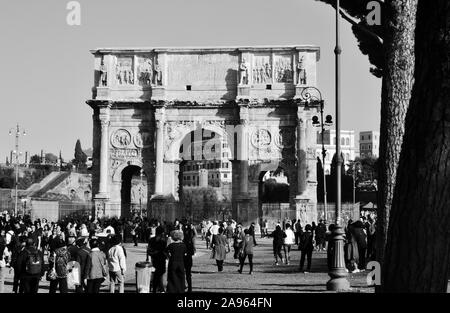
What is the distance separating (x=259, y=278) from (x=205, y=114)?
27.5 meters

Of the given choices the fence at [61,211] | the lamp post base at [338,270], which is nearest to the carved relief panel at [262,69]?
the fence at [61,211]

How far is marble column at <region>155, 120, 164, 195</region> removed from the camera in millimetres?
45656

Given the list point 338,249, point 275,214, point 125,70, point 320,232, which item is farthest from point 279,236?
point 125,70

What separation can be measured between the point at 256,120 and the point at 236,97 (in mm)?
1945

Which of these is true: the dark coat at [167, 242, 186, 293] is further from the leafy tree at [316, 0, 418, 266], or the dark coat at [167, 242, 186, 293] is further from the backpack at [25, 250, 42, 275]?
the leafy tree at [316, 0, 418, 266]

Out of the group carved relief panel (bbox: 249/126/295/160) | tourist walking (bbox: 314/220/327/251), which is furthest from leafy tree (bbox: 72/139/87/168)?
tourist walking (bbox: 314/220/327/251)

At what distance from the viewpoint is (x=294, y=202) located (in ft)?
148

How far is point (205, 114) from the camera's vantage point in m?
46.2

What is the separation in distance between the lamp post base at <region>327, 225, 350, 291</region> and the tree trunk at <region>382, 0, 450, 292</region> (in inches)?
422

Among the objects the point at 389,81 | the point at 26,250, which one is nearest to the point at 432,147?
the point at 389,81

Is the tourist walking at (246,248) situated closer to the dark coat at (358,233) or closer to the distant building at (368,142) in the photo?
the dark coat at (358,233)

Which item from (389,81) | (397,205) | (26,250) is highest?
(389,81)
